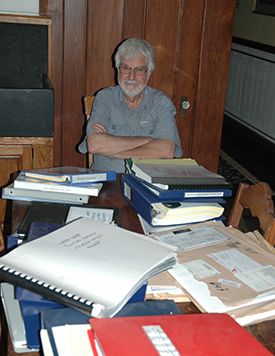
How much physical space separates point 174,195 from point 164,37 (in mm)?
1664

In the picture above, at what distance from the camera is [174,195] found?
127 centimetres

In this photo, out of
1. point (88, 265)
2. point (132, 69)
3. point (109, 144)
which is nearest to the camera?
point (88, 265)

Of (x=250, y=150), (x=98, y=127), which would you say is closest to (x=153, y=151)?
(x=98, y=127)

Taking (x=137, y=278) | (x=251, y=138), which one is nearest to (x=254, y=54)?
(x=251, y=138)

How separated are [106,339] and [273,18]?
422cm

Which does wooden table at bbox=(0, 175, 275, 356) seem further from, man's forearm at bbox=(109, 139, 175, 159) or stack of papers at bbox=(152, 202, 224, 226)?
man's forearm at bbox=(109, 139, 175, 159)

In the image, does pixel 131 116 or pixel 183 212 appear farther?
pixel 131 116

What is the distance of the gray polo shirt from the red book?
1.56 m

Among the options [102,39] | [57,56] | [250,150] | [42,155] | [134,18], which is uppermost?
[134,18]

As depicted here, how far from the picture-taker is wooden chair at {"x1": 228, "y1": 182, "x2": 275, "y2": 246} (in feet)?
4.20

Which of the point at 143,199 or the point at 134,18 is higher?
the point at 134,18

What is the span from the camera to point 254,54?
15.1 ft

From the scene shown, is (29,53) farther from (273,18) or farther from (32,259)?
(273,18)

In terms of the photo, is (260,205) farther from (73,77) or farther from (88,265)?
(73,77)
